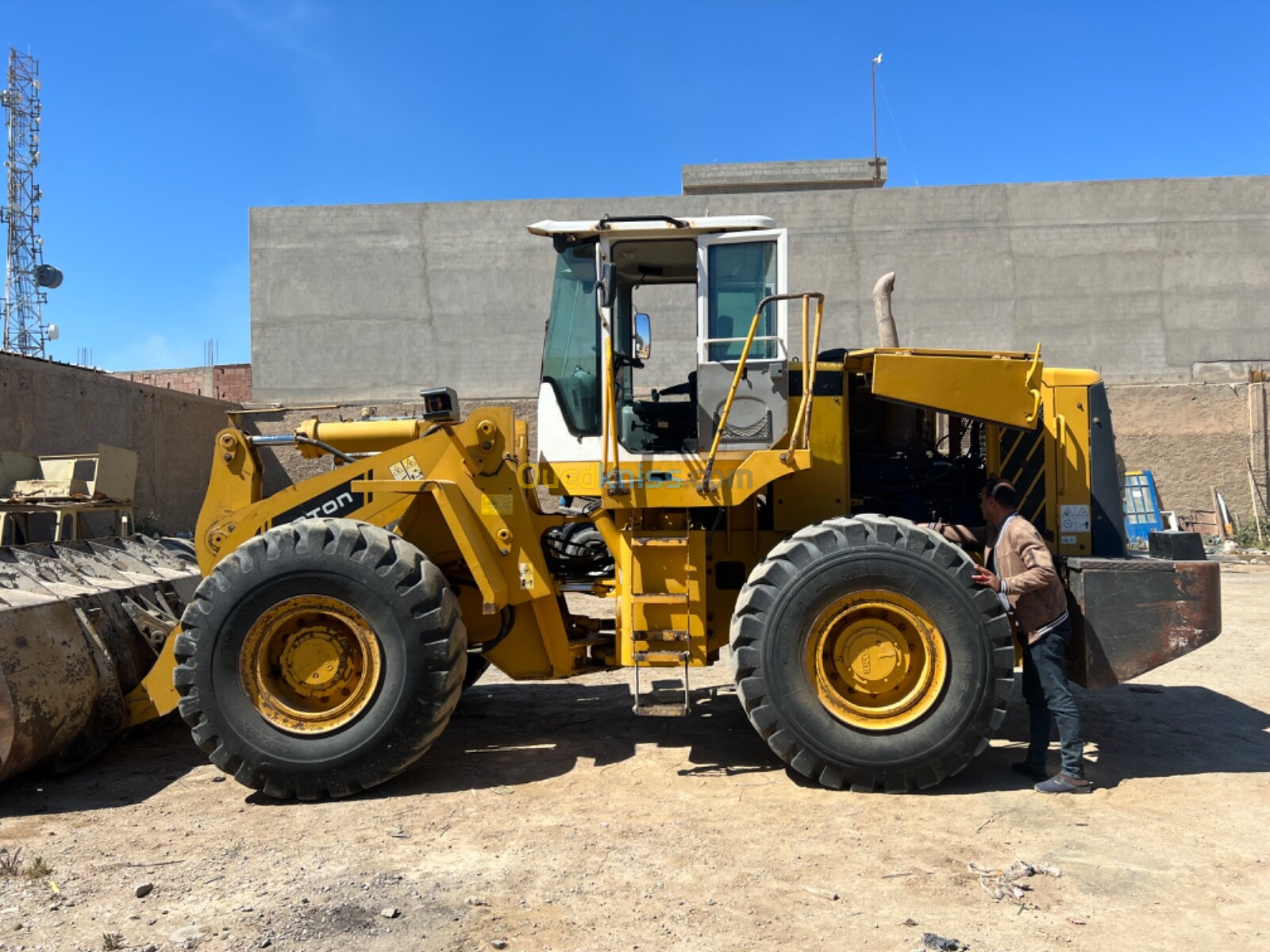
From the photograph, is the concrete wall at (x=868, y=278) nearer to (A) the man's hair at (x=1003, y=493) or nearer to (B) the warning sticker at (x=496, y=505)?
(B) the warning sticker at (x=496, y=505)

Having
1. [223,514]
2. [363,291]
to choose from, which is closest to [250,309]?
[363,291]

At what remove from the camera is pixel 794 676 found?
15.4 ft

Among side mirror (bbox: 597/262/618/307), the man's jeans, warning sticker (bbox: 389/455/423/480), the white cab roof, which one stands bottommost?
the man's jeans

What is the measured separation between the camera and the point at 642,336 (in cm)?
566

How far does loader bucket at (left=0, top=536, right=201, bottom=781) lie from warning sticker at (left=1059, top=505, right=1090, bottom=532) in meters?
5.45

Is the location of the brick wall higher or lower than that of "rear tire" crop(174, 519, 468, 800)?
higher

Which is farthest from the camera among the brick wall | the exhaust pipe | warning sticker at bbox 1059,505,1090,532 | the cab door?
the brick wall

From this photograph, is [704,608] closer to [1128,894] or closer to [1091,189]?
[1128,894]

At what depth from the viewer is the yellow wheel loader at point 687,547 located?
4684 millimetres

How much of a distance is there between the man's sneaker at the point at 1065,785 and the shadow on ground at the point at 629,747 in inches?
6.0

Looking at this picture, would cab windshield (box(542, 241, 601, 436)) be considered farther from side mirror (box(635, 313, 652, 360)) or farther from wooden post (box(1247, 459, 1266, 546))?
wooden post (box(1247, 459, 1266, 546))

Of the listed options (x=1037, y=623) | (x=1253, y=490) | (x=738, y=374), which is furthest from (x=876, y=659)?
(x=1253, y=490)

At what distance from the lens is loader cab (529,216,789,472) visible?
16.9ft

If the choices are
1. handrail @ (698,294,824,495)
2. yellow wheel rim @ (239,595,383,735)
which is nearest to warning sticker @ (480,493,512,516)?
yellow wheel rim @ (239,595,383,735)
